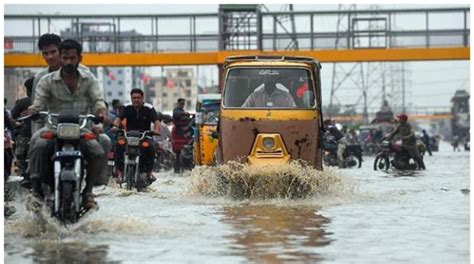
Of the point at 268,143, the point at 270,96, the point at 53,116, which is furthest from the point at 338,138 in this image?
the point at 53,116

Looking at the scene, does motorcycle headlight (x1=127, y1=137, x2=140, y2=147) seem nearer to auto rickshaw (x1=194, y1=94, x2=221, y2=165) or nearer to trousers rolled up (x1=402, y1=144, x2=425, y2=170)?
auto rickshaw (x1=194, y1=94, x2=221, y2=165)

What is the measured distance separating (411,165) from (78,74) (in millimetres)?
16171

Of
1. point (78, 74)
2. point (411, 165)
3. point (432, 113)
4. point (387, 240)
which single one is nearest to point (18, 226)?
point (78, 74)

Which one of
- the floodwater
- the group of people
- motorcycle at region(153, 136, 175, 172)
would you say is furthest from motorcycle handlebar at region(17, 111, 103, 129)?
motorcycle at region(153, 136, 175, 172)

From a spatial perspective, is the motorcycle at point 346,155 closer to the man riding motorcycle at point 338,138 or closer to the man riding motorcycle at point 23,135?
the man riding motorcycle at point 338,138

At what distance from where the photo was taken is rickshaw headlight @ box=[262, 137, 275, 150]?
1363cm

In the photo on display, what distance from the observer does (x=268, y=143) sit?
13641mm

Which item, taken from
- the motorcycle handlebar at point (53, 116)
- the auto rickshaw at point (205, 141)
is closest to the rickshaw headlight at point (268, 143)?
the motorcycle handlebar at point (53, 116)

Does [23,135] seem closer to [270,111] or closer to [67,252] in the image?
[270,111]

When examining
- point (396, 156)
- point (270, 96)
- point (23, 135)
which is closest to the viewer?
point (23, 135)

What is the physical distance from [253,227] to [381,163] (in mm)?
16372

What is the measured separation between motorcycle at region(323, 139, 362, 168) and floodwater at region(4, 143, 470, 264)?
13.5 meters

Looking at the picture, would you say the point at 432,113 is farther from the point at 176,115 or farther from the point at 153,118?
the point at 153,118

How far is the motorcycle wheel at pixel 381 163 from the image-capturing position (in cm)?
2491
